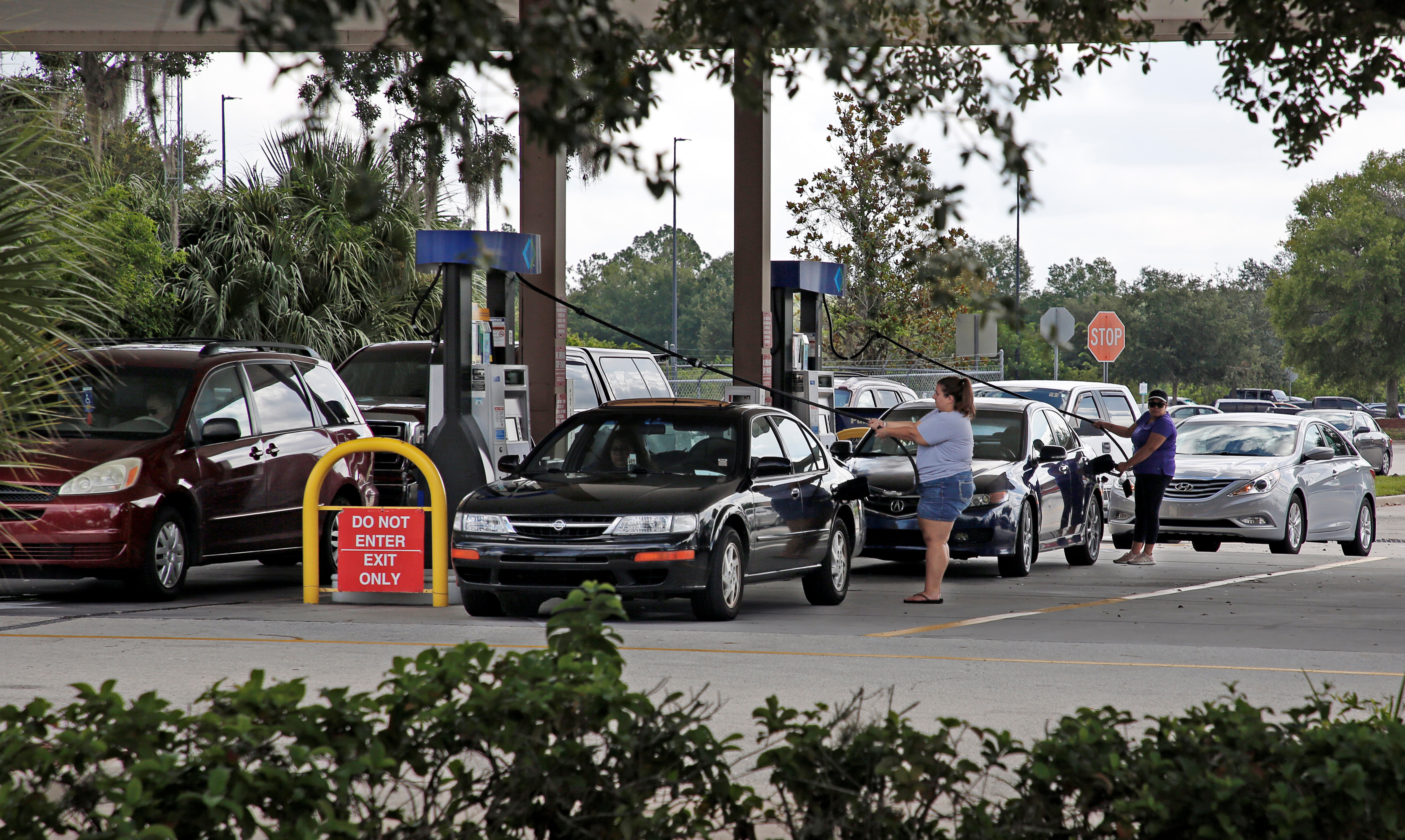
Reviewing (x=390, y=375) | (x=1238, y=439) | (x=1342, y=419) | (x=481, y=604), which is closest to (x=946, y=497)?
(x=481, y=604)

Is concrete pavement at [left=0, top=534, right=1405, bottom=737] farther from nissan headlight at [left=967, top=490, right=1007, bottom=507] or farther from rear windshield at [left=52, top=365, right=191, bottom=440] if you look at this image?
rear windshield at [left=52, top=365, right=191, bottom=440]

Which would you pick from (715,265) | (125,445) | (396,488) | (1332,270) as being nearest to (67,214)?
(125,445)

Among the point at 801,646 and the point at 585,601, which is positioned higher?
the point at 585,601

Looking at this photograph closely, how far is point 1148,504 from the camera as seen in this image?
16375 mm

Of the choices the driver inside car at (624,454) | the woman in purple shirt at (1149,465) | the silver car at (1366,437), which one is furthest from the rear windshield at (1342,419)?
the driver inside car at (624,454)

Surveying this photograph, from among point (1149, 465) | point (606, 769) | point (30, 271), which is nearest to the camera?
point (606, 769)

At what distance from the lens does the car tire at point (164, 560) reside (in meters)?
11.6

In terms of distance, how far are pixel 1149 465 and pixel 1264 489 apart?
2034 mm

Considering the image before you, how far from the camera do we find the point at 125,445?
11.8 meters

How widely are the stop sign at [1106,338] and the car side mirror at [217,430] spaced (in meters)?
23.0

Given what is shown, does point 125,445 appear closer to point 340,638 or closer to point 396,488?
point 340,638

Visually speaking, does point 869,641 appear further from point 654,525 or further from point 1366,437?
point 1366,437

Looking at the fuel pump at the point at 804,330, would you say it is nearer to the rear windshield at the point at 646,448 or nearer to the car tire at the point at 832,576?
the car tire at the point at 832,576

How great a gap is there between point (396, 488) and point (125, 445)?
4.07 m
